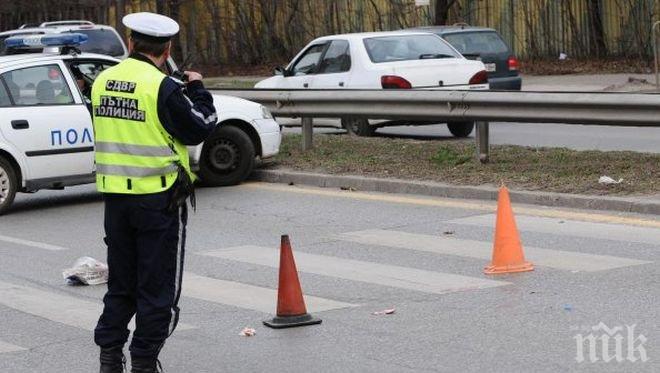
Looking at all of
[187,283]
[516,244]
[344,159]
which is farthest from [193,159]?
[516,244]

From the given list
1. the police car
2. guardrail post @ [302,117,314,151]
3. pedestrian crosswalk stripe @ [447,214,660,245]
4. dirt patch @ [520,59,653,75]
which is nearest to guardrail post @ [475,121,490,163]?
pedestrian crosswalk stripe @ [447,214,660,245]

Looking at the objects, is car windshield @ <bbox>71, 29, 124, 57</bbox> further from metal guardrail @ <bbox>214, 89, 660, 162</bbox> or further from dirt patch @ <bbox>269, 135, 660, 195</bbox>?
dirt patch @ <bbox>269, 135, 660, 195</bbox>

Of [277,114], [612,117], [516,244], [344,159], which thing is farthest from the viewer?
[277,114]

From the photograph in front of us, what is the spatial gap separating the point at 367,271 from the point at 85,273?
2010mm

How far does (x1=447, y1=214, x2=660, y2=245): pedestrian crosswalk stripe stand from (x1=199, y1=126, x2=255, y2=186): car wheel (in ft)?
12.9

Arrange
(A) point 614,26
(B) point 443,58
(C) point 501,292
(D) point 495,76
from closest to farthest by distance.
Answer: (C) point 501,292 < (B) point 443,58 < (D) point 495,76 < (A) point 614,26

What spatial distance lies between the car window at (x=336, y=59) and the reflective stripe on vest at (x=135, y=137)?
13204 mm

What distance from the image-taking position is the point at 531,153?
14891 millimetres

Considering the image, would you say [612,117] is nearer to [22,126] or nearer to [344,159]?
[344,159]

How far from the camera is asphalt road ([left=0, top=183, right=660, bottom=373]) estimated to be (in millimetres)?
7012

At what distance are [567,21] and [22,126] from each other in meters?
23.7

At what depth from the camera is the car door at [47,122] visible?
13.3 m

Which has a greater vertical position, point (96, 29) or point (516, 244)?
point (96, 29)

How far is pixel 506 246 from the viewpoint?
29.6 feet
